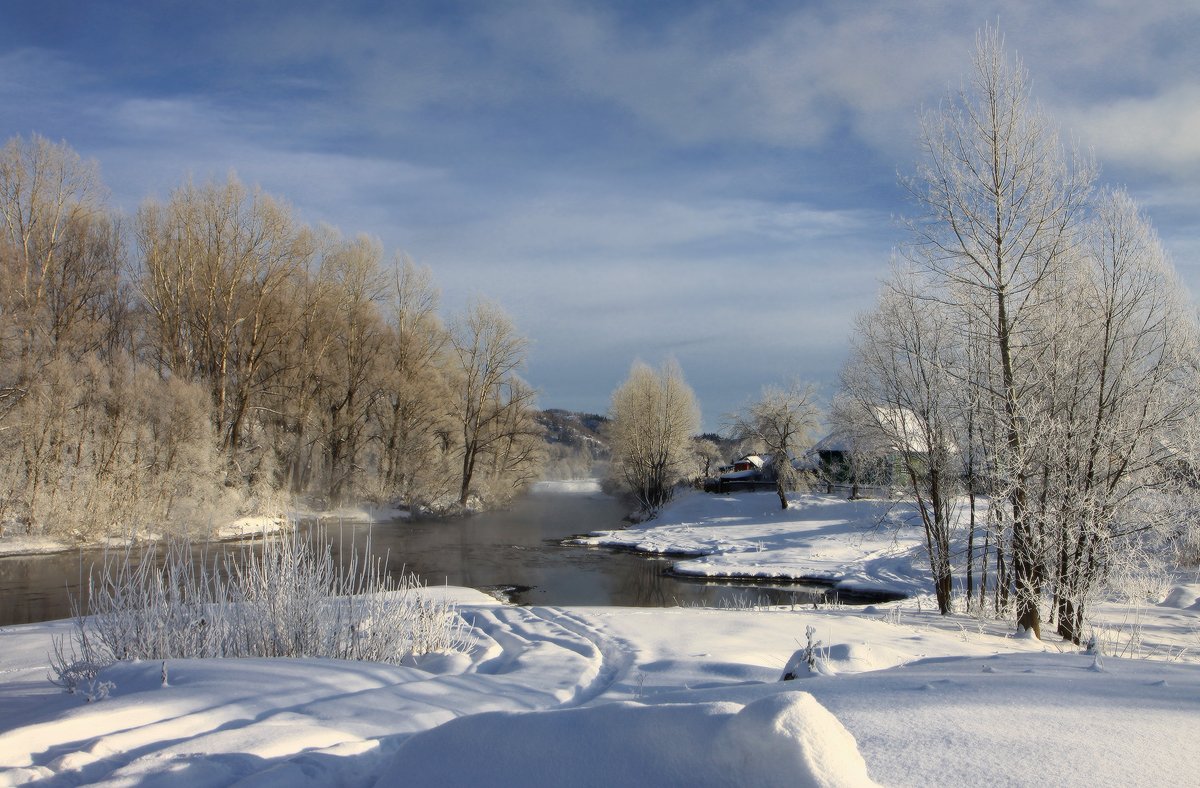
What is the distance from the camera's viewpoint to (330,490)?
38.8 metres

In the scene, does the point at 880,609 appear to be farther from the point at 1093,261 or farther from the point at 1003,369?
the point at 1093,261

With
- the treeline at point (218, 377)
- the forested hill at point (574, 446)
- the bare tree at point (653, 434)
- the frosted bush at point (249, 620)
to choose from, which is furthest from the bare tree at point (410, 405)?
the frosted bush at point (249, 620)

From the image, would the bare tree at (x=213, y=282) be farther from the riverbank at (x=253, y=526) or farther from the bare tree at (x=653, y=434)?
the bare tree at (x=653, y=434)

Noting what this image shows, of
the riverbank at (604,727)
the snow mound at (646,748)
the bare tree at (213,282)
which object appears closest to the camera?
the snow mound at (646,748)

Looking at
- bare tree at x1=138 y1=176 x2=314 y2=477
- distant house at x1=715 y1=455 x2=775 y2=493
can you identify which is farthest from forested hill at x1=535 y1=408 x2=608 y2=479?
bare tree at x1=138 y1=176 x2=314 y2=477

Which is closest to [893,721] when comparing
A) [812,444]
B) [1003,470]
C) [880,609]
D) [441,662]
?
[441,662]

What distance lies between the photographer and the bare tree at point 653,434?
45.7m

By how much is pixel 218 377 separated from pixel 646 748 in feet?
119

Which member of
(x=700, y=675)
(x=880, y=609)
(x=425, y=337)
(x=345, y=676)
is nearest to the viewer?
(x=345, y=676)

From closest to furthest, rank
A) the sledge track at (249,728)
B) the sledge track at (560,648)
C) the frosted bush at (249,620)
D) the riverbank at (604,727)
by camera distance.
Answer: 1. the riverbank at (604,727)
2. the sledge track at (249,728)
3. the frosted bush at (249,620)
4. the sledge track at (560,648)

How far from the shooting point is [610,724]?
256 centimetres

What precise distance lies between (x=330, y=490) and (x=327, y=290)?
10275mm

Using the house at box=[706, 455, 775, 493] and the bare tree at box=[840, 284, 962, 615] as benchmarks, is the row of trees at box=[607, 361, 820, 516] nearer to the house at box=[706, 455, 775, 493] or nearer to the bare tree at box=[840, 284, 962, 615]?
the house at box=[706, 455, 775, 493]

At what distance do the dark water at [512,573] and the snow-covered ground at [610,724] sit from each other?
6676mm
